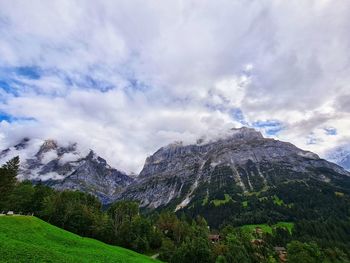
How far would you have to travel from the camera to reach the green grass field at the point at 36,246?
3569cm

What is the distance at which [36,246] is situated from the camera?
41969 millimetres

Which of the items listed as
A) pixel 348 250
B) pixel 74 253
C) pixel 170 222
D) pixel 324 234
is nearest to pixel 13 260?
pixel 74 253

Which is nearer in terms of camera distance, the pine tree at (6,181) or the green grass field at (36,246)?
the green grass field at (36,246)

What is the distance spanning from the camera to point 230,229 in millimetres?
136875

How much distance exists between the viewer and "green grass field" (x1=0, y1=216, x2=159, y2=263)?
35688mm

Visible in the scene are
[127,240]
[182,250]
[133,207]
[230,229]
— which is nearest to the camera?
[182,250]

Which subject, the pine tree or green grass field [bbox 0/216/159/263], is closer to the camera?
green grass field [bbox 0/216/159/263]

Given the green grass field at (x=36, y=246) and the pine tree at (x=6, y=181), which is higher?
the pine tree at (x=6, y=181)

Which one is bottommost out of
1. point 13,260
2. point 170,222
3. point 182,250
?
point 13,260

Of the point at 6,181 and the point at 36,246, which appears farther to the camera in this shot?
the point at 6,181

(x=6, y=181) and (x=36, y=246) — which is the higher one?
(x=6, y=181)

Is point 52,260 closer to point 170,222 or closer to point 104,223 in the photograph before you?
point 104,223

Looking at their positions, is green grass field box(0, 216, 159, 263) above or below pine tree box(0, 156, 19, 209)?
below

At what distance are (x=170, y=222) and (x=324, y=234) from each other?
137m
